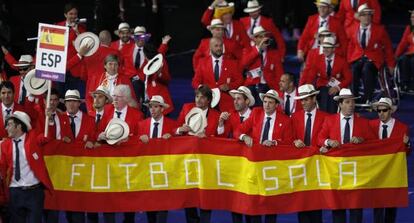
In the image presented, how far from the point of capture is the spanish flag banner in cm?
1909

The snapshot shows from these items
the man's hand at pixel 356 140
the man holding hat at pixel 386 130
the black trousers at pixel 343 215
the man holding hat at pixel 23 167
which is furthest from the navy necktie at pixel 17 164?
the man holding hat at pixel 386 130

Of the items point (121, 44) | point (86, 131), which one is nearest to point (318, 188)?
point (86, 131)

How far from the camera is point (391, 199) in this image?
63.2 feet

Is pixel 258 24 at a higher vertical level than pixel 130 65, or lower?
higher

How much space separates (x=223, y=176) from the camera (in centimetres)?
1930

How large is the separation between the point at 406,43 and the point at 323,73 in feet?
15.7

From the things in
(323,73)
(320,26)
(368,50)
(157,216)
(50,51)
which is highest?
(320,26)

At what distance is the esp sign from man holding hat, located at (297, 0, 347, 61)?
30.3 ft

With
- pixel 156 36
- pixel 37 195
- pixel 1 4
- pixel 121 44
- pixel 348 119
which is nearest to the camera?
pixel 37 195

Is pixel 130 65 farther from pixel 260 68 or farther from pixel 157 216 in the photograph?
pixel 157 216

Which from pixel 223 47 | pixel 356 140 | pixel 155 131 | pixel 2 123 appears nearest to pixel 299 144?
pixel 356 140

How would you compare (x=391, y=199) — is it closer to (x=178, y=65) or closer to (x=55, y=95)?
(x=55, y=95)

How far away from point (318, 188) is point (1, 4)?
1365cm

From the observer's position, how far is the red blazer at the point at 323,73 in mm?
25188
